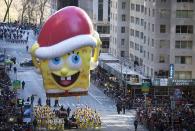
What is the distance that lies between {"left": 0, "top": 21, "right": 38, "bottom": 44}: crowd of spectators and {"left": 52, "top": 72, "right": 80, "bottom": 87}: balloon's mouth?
281ft

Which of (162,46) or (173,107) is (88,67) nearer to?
(173,107)

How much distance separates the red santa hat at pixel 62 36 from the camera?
1592 inches

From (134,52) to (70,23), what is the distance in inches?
2134

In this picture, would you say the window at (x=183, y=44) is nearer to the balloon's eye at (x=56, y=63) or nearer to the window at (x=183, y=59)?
the window at (x=183, y=59)

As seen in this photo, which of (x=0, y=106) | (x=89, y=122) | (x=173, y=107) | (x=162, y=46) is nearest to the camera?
(x=89, y=122)

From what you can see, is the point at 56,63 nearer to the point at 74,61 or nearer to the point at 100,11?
the point at 74,61

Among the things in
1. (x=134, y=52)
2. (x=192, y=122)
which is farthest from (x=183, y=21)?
(x=192, y=122)

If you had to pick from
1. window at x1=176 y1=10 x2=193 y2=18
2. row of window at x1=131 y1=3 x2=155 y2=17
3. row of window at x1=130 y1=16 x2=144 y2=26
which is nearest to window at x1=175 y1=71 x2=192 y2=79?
window at x1=176 y1=10 x2=193 y2=18

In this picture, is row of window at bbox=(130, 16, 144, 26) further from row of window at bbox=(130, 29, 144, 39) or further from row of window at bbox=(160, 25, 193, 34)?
row of window at bbox=(160, 25, 193, 34)

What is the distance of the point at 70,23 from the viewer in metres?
41.0

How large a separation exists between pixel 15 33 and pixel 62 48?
95045mm

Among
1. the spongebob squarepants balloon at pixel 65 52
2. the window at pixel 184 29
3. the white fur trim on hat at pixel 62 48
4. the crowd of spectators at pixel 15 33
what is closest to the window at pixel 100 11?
the crowd of spectators at pixel 15 33

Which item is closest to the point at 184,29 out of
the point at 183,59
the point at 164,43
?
the point at 164,43

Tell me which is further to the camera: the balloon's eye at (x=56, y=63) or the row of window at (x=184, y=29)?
the row of window at (x=184, y=29)
